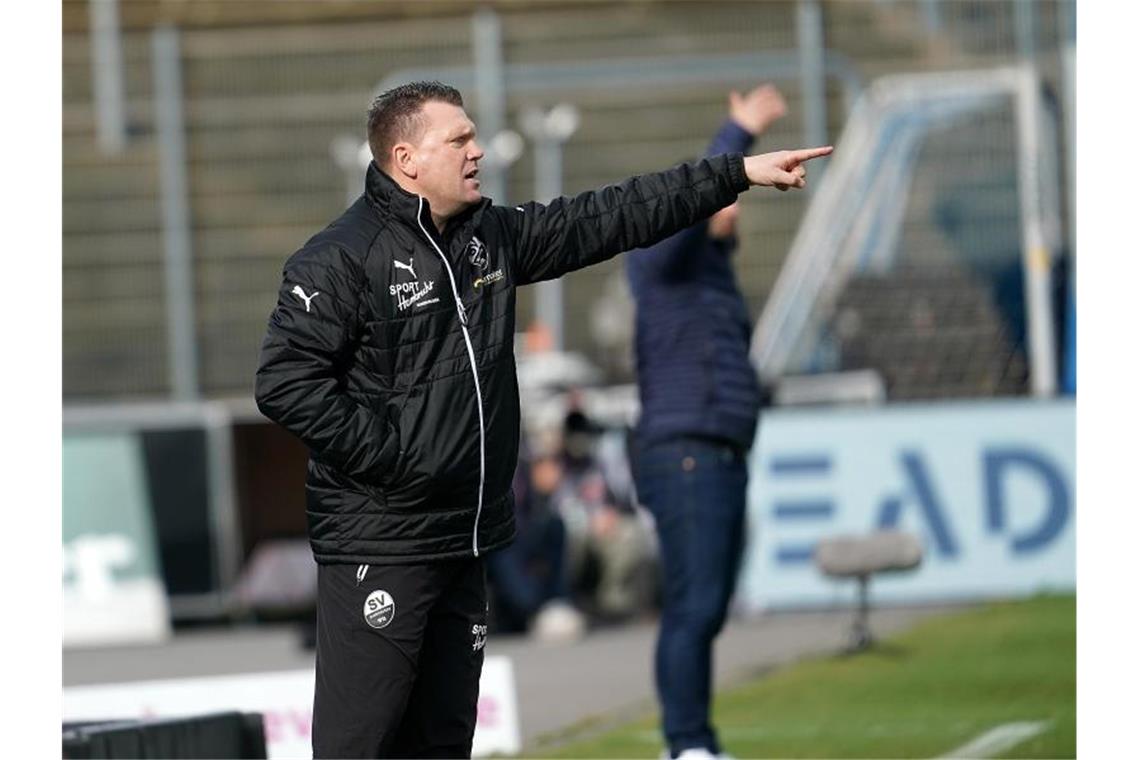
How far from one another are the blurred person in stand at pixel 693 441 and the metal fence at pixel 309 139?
10.5 m

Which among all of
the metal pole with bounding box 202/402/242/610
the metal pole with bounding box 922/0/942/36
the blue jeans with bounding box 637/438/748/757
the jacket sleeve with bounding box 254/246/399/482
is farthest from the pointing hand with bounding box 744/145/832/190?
the metal pole with bounding box 922/0/942/36

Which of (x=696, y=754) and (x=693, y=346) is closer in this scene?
(x=696, y=754)

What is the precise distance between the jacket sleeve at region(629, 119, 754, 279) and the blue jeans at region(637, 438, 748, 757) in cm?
56

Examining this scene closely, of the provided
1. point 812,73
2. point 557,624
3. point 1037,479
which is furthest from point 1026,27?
point 557,624

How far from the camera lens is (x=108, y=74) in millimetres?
19641

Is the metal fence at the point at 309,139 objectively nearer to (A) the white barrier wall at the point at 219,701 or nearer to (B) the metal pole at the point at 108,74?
(B) the metal pole at the point at 108,74

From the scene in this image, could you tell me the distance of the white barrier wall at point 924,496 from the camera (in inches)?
549

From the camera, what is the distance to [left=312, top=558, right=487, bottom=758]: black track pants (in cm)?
A: 499

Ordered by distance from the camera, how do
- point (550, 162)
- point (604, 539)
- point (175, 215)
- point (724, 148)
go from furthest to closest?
1. point (550, 162)
2. point (175, 215)
3. point (604, 539)
4. point (724, 148)

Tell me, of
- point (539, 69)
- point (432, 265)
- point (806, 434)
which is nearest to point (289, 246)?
point (539, 69)

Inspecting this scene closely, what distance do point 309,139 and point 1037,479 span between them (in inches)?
344

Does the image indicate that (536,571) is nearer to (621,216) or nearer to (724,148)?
(724,148)
